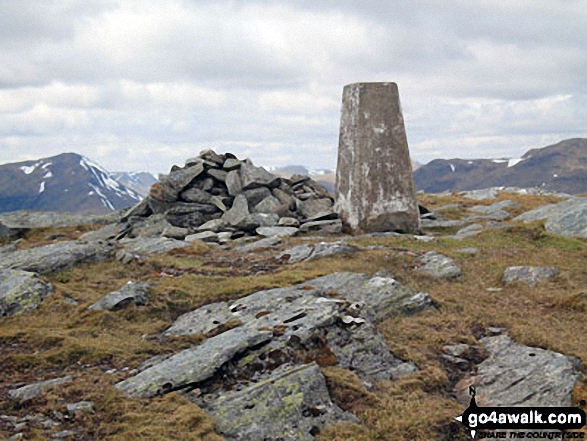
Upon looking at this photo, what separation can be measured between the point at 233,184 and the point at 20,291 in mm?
15126

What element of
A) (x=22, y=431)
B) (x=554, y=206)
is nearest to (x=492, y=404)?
(x=22, y=431)

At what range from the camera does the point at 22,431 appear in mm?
7988

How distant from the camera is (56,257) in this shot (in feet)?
61.6

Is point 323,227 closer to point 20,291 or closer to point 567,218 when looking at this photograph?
point 567,218

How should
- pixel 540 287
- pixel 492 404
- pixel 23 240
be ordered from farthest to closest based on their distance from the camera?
pixel 23 240
pixel 540 287
pixel 492 404

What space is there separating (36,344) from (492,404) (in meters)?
9.47

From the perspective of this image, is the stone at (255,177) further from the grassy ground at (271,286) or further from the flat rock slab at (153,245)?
the grassy ground at (271,286)

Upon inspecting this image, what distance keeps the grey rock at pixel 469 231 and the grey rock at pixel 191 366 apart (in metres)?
15.9

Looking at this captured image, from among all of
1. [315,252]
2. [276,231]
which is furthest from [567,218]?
[276,231]

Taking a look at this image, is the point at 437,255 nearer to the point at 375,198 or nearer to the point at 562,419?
the point at 375,198

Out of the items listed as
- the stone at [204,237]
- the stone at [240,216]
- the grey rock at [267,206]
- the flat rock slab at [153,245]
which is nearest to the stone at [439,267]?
the stone at [240,216]

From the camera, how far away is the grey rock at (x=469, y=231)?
24.3 metres

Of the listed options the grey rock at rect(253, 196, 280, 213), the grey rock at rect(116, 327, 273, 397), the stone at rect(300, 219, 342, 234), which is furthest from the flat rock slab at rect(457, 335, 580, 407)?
the grey rock at rect(253, 196, 280, 213)

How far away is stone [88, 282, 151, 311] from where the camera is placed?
46.8ft
